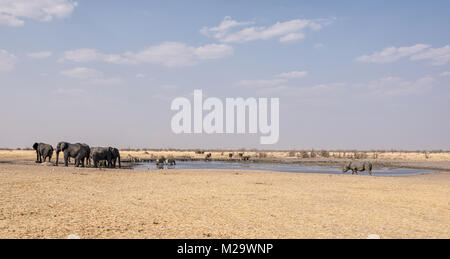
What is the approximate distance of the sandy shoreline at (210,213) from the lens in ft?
29.5

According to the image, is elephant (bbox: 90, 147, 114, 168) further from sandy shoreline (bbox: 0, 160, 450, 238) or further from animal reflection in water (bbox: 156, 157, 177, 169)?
sandy shoreline (bbox: 0, 160, 450, 238)

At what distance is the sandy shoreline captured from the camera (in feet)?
29.5

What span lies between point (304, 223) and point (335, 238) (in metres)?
1.73

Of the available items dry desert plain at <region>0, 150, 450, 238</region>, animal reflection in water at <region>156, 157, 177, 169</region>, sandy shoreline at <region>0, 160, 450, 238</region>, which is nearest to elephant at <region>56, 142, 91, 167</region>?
animal reflection in water at <region>156, 157, 177, 169</region>

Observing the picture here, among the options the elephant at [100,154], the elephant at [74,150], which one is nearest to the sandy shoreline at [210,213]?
the elephant at [74,150]

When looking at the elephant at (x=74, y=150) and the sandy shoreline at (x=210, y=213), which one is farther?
the elephant at (x=74, y=150)

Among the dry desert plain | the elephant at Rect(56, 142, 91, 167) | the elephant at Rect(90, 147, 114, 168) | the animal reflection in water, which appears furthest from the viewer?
the animal reflection in water

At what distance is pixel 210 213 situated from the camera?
11.5 m

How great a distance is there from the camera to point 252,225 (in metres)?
9.86

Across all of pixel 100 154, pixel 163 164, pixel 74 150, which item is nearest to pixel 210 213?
pixel 100 154

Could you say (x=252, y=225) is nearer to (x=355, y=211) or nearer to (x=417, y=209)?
(x=355, y=211)

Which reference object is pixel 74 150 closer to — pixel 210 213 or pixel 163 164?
pixel 163 164

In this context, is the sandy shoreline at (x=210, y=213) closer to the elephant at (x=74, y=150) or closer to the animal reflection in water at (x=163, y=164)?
the elephant at (x=74, y=150)
